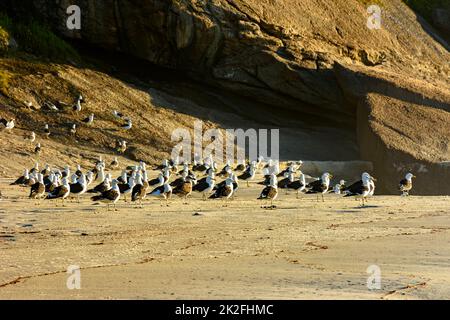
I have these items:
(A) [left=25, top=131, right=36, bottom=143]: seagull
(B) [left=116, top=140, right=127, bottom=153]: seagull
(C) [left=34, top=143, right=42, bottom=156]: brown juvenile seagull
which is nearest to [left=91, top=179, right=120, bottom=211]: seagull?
(C) [left=34, top=143, right=42, bottom=156]: brown juvenile seagull

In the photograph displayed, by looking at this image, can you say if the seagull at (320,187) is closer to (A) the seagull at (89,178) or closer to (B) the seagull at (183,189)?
(B) the seagull at (183,189)

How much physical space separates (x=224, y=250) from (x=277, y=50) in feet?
86.7

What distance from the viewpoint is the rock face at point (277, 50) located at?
130 feet

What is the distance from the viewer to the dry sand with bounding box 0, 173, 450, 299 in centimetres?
1177

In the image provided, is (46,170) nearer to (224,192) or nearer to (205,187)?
(205,187)

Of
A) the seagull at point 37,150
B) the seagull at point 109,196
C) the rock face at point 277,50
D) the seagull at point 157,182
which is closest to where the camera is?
the seagull at point 109,196

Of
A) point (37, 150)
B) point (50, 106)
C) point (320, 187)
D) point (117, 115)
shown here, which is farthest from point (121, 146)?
point (320, 187)

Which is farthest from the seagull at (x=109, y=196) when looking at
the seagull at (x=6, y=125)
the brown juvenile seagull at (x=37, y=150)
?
the seagull at (x=6, y=125)

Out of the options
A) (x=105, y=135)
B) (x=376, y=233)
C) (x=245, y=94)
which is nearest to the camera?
(x=376, y=233)

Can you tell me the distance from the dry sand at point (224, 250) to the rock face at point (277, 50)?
16.1m

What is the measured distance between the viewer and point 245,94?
139 ft

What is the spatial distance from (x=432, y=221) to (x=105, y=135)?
62.2 ft

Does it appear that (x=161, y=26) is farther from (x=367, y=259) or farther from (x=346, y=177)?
(x=367, y=259)

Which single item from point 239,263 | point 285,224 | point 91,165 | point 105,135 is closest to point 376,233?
point 285,224
